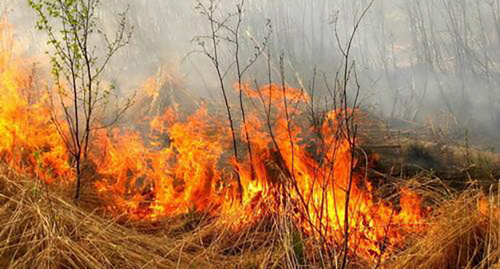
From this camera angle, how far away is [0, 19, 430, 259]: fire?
11.5 ft

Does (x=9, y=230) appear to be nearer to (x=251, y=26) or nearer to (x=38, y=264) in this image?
(x=38, y=264)

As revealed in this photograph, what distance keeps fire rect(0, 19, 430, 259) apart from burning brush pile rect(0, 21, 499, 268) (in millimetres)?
15

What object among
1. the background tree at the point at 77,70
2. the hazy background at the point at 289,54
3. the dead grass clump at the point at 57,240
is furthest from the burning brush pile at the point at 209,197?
the hazy background at the point at 289,54

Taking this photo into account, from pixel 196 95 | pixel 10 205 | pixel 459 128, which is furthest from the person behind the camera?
pixel 196 95

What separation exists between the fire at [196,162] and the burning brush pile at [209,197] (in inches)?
0.6

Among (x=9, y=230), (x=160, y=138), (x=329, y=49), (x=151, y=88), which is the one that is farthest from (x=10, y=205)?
(x=329, y=49)

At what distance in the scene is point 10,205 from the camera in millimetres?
2740

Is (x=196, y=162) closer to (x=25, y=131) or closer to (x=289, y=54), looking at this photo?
(x=25, y=131)

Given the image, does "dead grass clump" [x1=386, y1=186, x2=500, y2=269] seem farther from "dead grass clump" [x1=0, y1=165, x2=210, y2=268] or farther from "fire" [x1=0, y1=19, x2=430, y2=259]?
"dead grass clump" [x1=0, y1=165, x2=210, y2=268]

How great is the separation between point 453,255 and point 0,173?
316 cm

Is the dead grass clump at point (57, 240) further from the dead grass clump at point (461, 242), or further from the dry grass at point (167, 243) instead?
the dead grass clump at point (461, 242)

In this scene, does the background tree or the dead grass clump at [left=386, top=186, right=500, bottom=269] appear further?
the background tree

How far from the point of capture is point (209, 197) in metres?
4.18

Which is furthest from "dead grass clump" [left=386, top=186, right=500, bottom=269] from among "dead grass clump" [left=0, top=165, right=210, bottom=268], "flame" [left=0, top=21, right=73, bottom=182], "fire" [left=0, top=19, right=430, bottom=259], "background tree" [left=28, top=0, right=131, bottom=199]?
"flame" [left=0, top=21, right=73, bottom=182]
